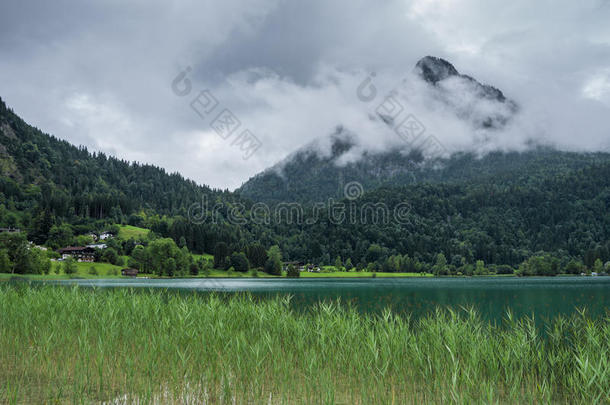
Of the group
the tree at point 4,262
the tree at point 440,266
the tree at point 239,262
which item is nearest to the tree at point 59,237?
the tree at point 239,262

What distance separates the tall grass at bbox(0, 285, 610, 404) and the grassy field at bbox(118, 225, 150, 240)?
150 metres

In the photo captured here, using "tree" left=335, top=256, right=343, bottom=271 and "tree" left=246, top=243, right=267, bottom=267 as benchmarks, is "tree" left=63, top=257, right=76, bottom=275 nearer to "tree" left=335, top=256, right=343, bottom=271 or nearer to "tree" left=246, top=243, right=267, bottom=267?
"tree" left=246, top=243, right=267, bottom=267

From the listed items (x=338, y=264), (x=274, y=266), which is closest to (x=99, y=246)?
(x=274, y=266)

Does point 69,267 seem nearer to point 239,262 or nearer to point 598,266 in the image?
point 239,262

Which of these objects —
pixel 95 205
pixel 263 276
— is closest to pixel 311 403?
pixel 263 276

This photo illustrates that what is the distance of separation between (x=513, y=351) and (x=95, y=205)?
19461 centimetres

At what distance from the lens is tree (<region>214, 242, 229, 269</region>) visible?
5501 inches

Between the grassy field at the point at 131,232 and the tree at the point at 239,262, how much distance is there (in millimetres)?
36758

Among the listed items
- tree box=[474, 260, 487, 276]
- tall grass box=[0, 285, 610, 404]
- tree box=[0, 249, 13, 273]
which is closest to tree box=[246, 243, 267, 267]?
tree box=[0, 249, 13, 273]

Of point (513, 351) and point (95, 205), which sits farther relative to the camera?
point (95, 205)

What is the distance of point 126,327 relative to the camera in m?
11.5

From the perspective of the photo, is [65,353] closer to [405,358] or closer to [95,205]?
[405,358]

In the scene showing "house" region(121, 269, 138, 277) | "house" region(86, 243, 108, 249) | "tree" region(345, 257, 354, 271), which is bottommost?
"tree" region(345, 257, 354, 271)

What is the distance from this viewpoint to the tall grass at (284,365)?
8.20m
